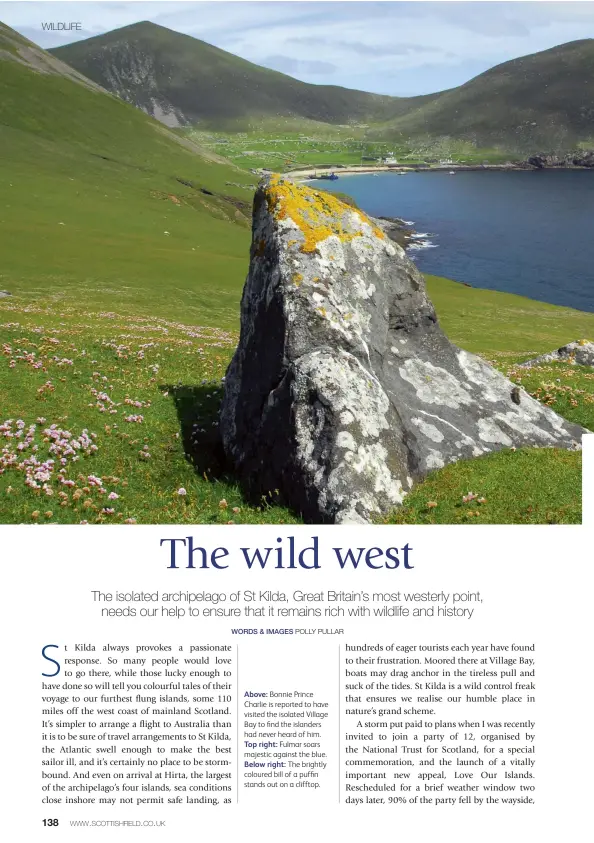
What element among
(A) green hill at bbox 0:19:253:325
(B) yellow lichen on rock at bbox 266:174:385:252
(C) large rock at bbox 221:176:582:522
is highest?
(A) green hill at bbox 0:19:253:325

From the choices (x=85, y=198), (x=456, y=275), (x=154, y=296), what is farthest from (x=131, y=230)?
(x=456, y=275)

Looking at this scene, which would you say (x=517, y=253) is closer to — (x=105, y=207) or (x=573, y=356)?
(x=105, y=207)

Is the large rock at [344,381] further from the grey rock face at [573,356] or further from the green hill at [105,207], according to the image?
the green hill at [105,207]

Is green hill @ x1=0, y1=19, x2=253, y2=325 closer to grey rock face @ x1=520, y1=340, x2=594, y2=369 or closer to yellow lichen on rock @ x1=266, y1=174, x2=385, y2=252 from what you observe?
grey rock face @ x1=520, y1=340, x2=594, y2=369

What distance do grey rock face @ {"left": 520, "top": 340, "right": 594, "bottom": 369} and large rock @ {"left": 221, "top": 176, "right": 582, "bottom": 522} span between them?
46.3 ft

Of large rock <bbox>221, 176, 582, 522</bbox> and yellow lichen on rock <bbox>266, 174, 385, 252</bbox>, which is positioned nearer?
large rock <bbox>221, 176, 582, 522</bbox>

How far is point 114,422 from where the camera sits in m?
18.2

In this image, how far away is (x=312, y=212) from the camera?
16.6 meters

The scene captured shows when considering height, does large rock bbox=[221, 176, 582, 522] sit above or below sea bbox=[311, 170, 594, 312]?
below

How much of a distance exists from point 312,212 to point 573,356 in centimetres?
1838

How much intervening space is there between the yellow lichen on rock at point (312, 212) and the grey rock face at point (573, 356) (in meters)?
15.3

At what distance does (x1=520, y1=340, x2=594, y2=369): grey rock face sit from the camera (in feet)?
99.3

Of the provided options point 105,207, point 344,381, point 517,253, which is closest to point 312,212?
point 344,381

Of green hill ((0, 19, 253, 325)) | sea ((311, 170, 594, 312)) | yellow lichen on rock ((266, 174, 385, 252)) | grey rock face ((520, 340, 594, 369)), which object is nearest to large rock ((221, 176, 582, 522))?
yellow lichen on rock ((266, 174, 385, 252))
